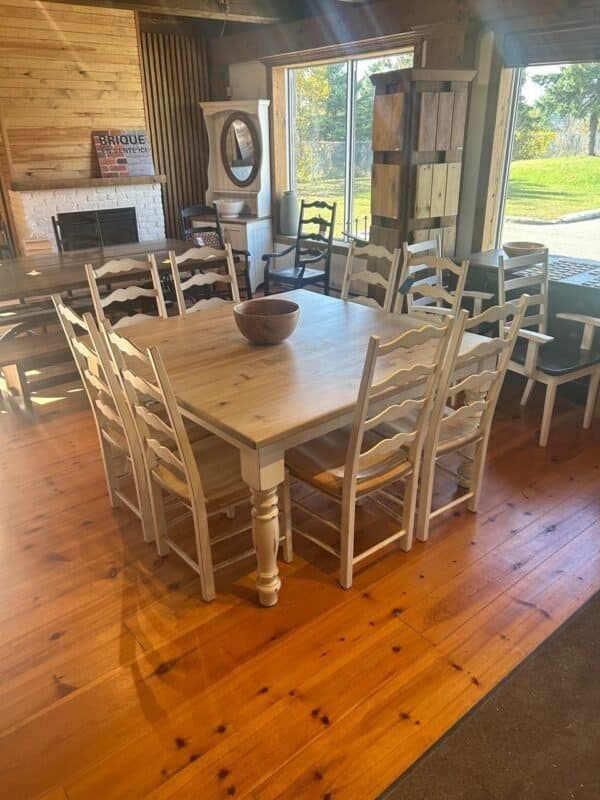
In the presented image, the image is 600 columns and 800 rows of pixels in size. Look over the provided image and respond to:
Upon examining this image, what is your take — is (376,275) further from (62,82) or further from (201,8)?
(62,82)

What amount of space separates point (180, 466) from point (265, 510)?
307 millimetres

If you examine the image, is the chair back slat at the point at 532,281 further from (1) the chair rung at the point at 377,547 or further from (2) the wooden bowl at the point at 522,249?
(1) the chair rung at the point at 377,547

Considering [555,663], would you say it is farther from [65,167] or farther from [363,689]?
[65,167]

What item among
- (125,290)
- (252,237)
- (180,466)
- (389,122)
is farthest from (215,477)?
(252,237)

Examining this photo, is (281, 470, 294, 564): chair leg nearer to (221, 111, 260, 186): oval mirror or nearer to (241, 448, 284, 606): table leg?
(241, 448, 284, 606): table leg

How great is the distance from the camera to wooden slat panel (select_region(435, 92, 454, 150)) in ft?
11.8

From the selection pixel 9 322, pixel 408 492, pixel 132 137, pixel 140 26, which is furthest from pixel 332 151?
pixel 408 492

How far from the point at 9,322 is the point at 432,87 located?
117 inches

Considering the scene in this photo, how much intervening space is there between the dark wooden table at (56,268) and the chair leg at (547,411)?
2.56 m

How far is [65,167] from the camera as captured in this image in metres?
5.48

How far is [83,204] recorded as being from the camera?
5605 millimetres

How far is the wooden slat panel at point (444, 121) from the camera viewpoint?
3.59 m

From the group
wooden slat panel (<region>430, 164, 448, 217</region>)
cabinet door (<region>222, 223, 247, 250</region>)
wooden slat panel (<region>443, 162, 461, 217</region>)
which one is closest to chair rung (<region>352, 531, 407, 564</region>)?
wooden slat panel (<region>430, 164, 448, 217</region>)

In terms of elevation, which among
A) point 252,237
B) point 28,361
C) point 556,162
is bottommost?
point 28,361
